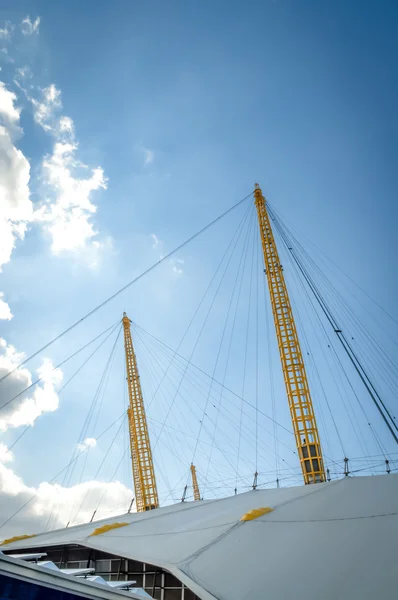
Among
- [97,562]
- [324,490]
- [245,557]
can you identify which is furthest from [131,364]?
[245,557]

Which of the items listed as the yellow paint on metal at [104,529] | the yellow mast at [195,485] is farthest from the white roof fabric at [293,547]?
the yellow mast at [195,485]

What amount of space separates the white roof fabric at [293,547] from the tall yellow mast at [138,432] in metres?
62.2

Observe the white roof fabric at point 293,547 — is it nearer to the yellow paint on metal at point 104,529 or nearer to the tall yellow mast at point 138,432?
the yellow paint on metal at point 104,529

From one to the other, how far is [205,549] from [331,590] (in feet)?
23.8

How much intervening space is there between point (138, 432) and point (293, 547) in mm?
74806

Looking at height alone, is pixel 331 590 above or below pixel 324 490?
below

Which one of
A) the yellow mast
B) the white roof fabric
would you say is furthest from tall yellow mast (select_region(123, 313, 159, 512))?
the white roof fabric

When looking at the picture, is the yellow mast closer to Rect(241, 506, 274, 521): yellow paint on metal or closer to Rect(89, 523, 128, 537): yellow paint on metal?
Rect(89, 523, 128, 537): yellow paint on metal

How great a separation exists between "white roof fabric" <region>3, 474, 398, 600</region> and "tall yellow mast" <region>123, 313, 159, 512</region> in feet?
204

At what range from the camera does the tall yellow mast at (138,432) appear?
85.4m

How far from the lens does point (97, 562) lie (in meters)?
28.3

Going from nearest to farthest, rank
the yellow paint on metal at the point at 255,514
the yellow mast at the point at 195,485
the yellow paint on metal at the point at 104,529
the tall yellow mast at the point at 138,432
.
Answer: the yellow paint on metal at the point at 255,514 → the yellow paint on metal at the point at 104,529 → the tall yellow mast at the point at 138,432 → the yellow mast at the point at 195,485

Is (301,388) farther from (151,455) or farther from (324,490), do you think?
(151,455)

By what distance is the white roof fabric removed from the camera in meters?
14.2
